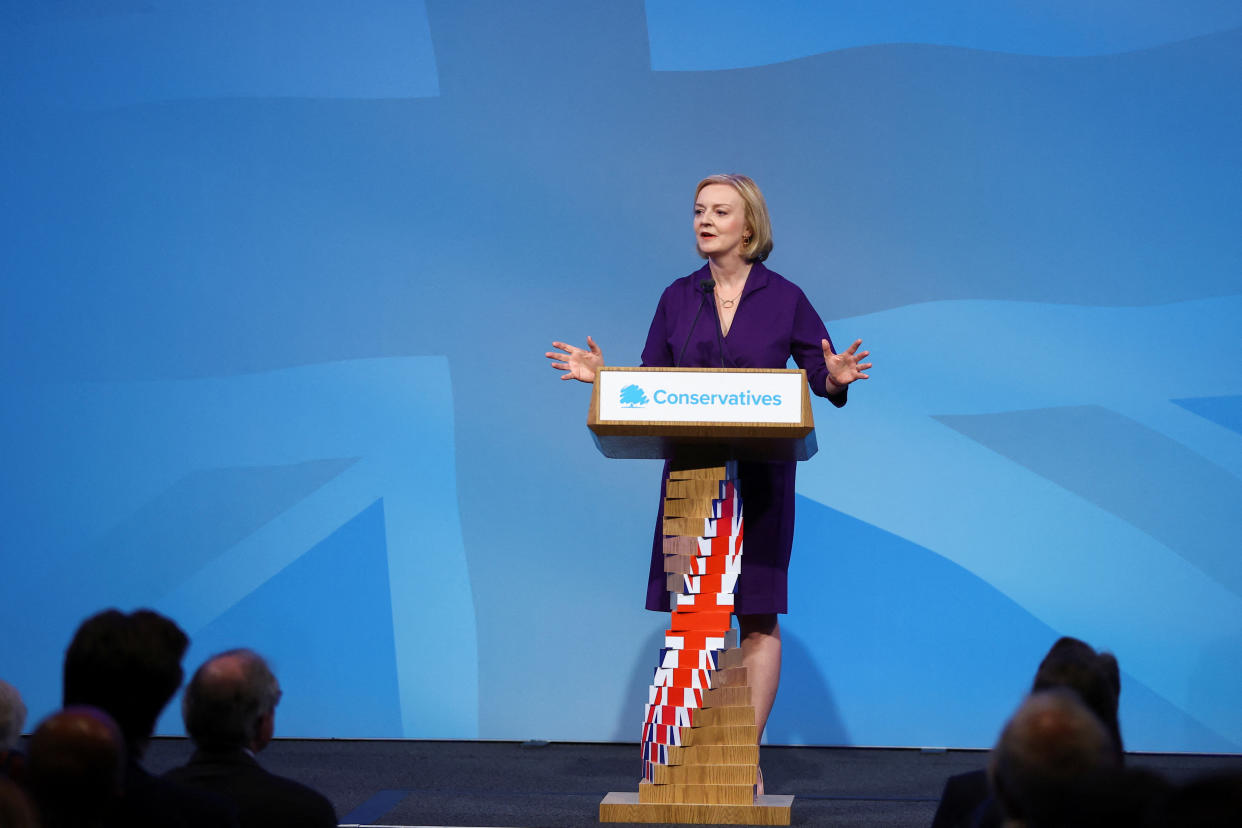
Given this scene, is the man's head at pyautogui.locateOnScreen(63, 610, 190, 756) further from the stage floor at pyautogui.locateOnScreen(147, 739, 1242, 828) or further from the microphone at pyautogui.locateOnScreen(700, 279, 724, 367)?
the microphone at pyautogui.locateOnScreen(700, 279, 724, 367)

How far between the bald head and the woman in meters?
2.15

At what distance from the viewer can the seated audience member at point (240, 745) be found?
206 cm

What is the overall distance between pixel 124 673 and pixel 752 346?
2147 millimetres

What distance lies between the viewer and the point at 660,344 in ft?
13.1

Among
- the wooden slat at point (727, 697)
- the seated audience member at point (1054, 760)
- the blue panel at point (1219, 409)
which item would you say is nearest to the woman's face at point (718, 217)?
the wooden slat at point (727, 697)

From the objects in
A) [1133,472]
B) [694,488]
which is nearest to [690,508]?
[694,488]

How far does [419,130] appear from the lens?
5.53m

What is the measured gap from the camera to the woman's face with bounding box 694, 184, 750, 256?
3791mm

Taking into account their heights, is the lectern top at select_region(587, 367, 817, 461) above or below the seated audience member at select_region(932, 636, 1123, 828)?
above

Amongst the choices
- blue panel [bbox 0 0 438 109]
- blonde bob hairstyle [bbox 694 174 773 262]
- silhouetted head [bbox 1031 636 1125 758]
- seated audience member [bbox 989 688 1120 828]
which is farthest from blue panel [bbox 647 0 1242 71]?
seated audience member [bbox 989 688 1120 828]

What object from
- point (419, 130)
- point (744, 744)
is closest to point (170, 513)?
point (419, 130)

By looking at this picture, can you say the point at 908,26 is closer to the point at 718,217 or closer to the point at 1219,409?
the point at 1219,409

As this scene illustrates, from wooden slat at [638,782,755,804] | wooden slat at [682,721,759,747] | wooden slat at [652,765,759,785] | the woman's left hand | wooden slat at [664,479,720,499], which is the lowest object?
wooden slat at [638,782,755,804]

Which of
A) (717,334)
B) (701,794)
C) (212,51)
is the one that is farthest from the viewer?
(212,51)
